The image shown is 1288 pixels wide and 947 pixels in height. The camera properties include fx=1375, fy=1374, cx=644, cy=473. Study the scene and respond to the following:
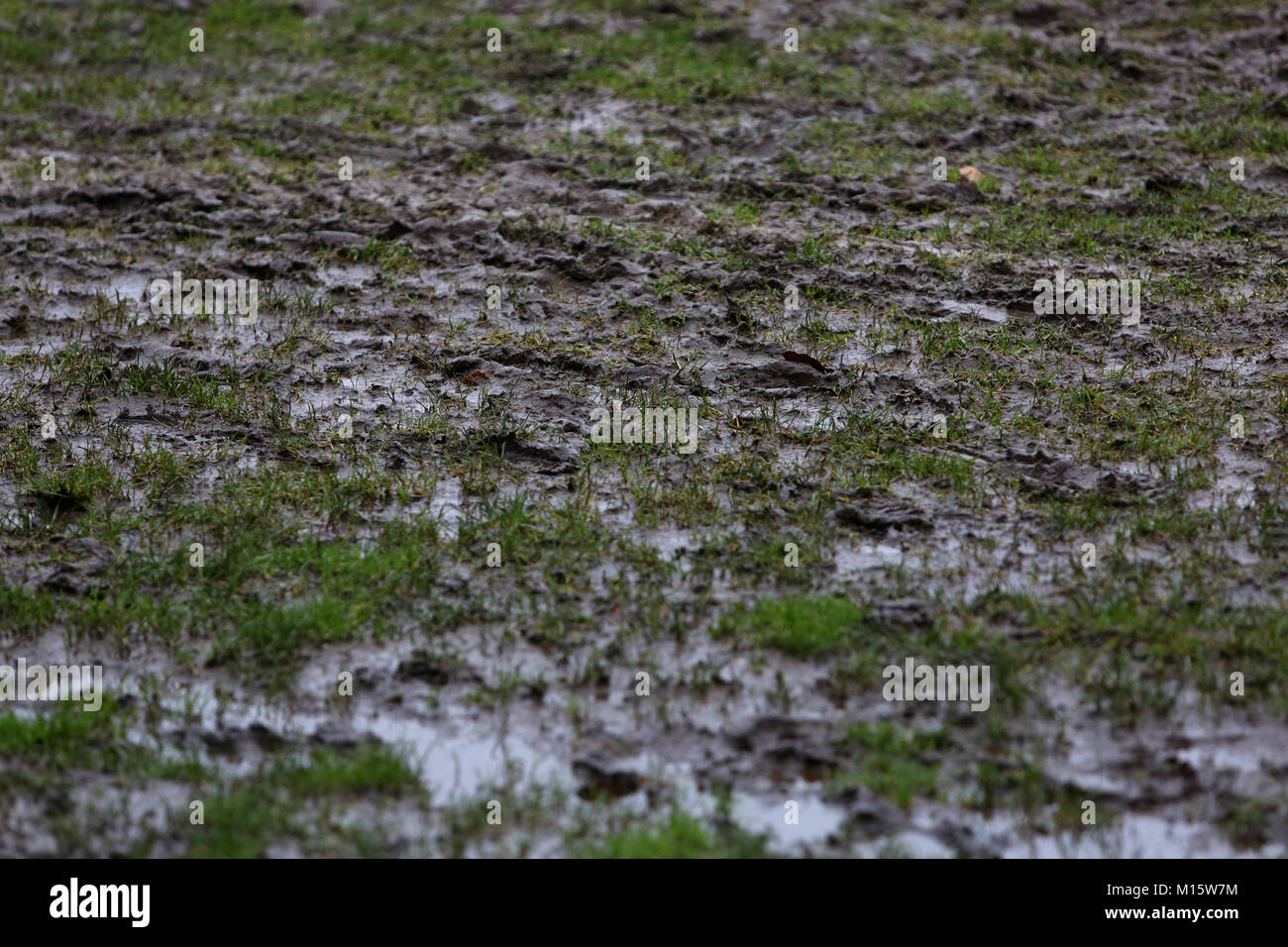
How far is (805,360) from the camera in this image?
8.12m

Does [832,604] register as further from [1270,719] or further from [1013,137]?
[1013,137]

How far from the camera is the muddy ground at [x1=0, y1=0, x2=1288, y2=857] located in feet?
16.4

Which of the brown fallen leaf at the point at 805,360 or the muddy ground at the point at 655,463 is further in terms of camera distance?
the brown fallen leaf at the point at 805,360

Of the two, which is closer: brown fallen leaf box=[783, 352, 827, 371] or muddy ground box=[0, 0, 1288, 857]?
muddy ground box=[0, 0, 1288, 857]

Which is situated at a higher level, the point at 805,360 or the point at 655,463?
the point at 805,360

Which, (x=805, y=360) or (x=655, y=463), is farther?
(x=805, y=360)

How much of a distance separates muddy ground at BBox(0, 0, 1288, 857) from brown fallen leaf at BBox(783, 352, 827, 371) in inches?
1.9

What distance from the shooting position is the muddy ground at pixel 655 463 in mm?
4988

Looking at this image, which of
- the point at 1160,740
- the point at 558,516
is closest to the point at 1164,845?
the point at 1160,740

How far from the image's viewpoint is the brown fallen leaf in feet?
26.5

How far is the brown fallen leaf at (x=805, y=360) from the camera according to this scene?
8.08m

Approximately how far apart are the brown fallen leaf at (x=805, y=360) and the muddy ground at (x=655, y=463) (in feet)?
0.16

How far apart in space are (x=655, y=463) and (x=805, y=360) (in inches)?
56.8

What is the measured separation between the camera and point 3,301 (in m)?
9.23
